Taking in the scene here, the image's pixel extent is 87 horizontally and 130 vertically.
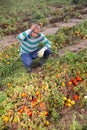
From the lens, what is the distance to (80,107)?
6035 millimetres

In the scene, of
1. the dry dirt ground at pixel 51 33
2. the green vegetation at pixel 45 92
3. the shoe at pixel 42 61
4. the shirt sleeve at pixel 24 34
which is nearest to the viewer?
the green vegetation at pixel 45 92

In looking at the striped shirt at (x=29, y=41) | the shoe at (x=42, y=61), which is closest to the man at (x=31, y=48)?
the striped shirt at (x=29, y=41)

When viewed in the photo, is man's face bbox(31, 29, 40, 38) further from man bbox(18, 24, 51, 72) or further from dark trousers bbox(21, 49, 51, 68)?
dark trousers bbox(21, 49, 51, 68)

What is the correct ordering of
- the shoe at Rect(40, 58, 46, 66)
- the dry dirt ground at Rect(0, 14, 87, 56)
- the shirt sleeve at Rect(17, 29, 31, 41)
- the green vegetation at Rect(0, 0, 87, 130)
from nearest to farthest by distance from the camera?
the green vegetation at Rect(0, 0, 87, 130), the shirt sleeve at Rect(17, 29, 31, 41), the shoe at Rect(40, 58, 46, 66), the dry dirt ground at Rect(0, 14, 87, 56)

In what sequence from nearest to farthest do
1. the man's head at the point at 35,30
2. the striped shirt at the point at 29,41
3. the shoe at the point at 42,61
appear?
the man's head at the point at 35,30
the striped shirt at the point at 29,41
the shoe at the point at 42,61

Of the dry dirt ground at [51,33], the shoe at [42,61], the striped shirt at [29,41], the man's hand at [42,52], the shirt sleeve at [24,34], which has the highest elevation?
the shirt sleeve at [24,34]

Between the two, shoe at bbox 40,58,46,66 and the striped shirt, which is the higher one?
the striped shirt

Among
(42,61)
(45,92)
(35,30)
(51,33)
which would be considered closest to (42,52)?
(42,61)

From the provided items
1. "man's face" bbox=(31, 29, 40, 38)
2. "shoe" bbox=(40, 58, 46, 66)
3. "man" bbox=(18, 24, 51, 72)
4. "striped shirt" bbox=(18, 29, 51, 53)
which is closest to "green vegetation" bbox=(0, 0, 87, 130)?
"shoe" bbox=(40, 58, 46, 66)

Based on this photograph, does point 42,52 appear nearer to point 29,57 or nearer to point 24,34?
point 29,57

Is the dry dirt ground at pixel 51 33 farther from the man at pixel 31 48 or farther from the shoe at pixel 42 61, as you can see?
the man at pixel 31 48

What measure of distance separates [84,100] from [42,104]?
78 centimetres

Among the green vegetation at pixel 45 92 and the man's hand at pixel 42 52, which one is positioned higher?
the man's hand at pixel 42 52

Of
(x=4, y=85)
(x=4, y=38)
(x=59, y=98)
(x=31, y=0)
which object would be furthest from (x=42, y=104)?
(x=31, y=0)
